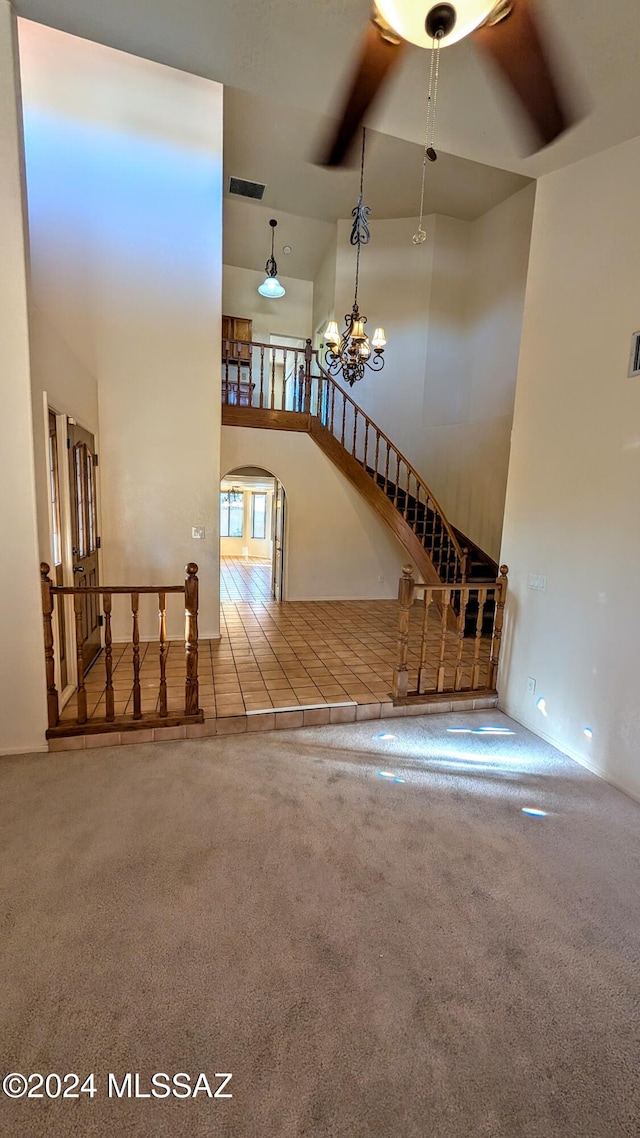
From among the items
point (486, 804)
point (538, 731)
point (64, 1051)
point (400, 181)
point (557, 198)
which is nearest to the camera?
point (64, 1051)

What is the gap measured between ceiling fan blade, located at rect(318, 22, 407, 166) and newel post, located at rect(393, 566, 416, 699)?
8.61 ft

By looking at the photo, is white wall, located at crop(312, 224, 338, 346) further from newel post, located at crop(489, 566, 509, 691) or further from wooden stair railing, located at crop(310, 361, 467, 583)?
newel post, located at crop(489, 566, 509, 691)

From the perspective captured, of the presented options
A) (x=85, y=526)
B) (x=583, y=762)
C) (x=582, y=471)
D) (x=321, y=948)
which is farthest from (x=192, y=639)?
(x=582, y=471)

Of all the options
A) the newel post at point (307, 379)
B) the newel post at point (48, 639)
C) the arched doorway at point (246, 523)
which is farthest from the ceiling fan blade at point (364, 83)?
the arched doorway at point (246, 523)

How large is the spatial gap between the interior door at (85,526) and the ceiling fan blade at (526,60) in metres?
3.32

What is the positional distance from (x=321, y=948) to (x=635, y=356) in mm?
3339

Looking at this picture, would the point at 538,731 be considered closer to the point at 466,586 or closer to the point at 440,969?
the point at 466,586

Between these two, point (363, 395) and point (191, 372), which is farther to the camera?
point (363, 395)

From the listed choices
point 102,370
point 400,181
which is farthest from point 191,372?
point 400,181

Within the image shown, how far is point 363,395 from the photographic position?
7.32m

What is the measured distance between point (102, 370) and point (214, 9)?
2794 millimetres

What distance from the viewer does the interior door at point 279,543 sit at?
6.82m

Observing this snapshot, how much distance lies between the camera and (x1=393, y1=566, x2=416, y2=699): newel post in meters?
3.44

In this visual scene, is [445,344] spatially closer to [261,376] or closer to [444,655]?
[261,376]
